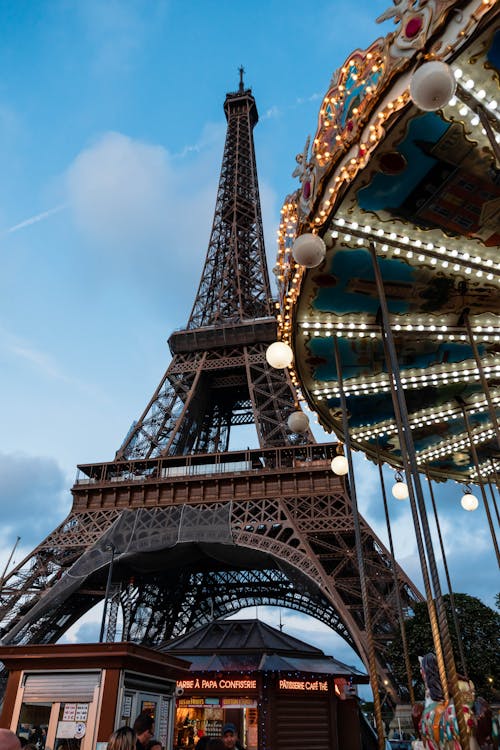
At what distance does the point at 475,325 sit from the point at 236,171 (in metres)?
40.9

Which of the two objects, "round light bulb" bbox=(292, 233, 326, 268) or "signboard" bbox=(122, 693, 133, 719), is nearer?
"round light bulb" bbox=(292, 233, 326, 268)

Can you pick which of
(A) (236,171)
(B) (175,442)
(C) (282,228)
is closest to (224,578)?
(B) (175,442)

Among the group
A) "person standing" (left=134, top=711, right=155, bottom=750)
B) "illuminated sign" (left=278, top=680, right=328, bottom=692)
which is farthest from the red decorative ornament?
"illuminated sign" (left=278, top=680, right=328, bottom=692)

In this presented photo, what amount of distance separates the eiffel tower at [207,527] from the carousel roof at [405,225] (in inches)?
446

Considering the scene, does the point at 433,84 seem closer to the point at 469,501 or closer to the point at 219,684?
the point at 469,501

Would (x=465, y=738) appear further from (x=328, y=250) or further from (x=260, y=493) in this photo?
(x=260, y=493)

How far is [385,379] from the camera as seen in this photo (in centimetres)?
982

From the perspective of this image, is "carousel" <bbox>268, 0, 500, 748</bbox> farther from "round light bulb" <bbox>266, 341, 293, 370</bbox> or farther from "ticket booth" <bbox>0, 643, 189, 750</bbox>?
"ticket booth" <bbox>0, 643, 189, 750</bbox>

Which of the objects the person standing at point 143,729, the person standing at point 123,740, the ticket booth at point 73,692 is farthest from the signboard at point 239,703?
the person standing at point 123,740

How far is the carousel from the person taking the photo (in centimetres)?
454

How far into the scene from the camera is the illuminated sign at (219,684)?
15.4m

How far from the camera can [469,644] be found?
53.0ft

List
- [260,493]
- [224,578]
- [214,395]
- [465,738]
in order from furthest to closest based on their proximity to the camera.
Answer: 1. [214,395]
2. [224,578]
3. [260,493]
4. [465,738]

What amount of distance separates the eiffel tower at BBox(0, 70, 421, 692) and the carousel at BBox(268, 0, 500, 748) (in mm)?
11428
